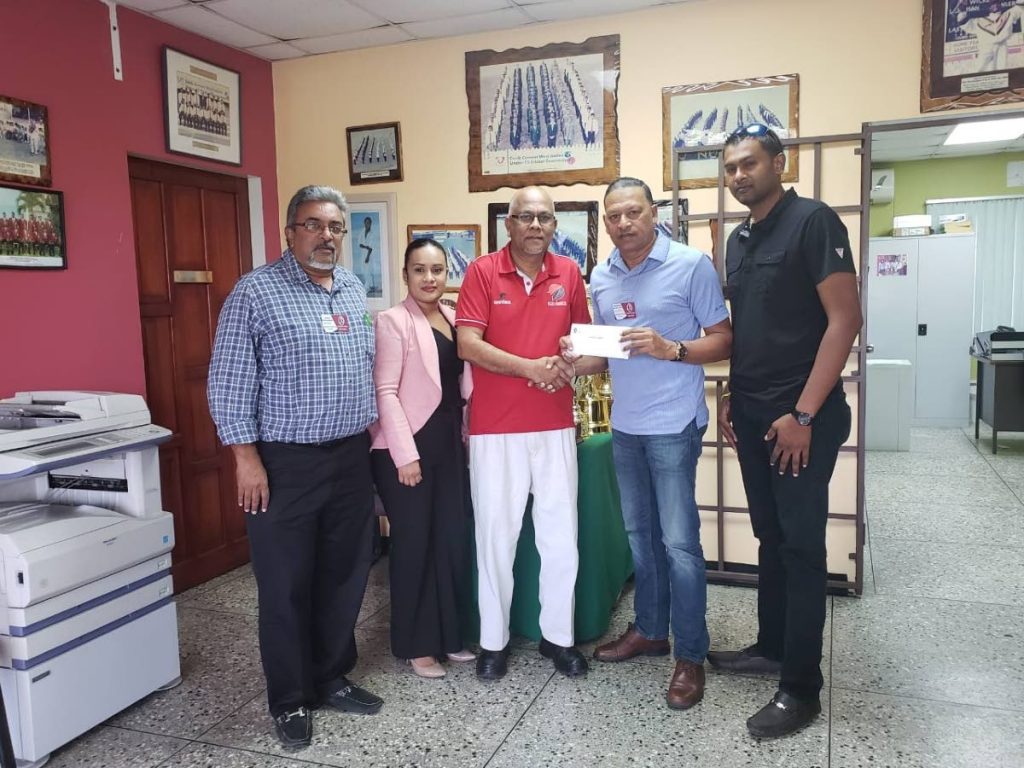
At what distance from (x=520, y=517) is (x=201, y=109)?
2561 millimetres

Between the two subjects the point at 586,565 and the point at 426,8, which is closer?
the point at 586,565

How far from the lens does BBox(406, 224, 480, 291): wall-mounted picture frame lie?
12.8 feet

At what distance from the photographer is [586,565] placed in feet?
9.46

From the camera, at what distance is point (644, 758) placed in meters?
2.19

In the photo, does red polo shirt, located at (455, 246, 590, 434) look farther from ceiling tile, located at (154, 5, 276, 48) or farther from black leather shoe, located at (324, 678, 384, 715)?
ceiling tile, located at (154, 5, 276, 48)

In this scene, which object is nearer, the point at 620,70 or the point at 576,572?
the point at 576,572

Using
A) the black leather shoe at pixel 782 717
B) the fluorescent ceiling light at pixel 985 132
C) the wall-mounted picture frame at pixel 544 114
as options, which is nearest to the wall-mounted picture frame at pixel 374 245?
the wall-mounted picture frame at pixel 544 114

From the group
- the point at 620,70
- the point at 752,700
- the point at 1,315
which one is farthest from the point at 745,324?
the point at 1,315

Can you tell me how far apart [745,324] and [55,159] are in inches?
104

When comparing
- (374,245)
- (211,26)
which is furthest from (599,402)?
(211,26)

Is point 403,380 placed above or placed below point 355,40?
below

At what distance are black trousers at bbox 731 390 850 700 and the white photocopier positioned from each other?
1.94 meters

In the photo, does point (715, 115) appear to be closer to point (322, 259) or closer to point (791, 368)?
point (791, 368)

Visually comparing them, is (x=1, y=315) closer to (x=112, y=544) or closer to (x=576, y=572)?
(x=112, y=544)
